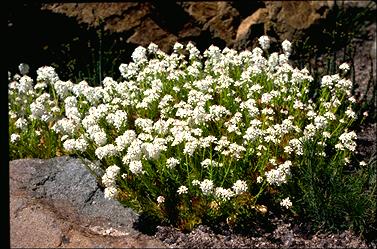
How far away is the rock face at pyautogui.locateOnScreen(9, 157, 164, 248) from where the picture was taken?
5805 mm

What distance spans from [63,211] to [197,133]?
151 centimetres

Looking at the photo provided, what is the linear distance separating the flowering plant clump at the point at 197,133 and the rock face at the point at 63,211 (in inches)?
8.0

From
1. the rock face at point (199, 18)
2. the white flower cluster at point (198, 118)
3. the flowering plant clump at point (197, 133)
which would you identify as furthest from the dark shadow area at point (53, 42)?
the flowering plant clump at point (197, 133)

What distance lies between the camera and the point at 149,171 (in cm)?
625

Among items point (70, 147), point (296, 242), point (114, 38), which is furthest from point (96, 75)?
point (296, 242)

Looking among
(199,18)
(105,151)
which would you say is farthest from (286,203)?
(199,18)

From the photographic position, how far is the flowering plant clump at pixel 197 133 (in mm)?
6215

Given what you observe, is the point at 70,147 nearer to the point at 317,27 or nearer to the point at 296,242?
the point at 296,242

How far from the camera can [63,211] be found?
20.5 feet

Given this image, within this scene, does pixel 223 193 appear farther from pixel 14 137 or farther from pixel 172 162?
pixel 14 137

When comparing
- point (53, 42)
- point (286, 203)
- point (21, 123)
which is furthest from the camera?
point (53, 42)

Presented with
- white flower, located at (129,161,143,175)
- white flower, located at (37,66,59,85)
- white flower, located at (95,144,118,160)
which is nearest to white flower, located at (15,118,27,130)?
white flower, located at (37,66,59,85)

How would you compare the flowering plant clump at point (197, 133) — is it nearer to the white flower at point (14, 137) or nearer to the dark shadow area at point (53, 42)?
the white flower at point (14, 137)

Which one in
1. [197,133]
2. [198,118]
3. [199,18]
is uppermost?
[199,18]
